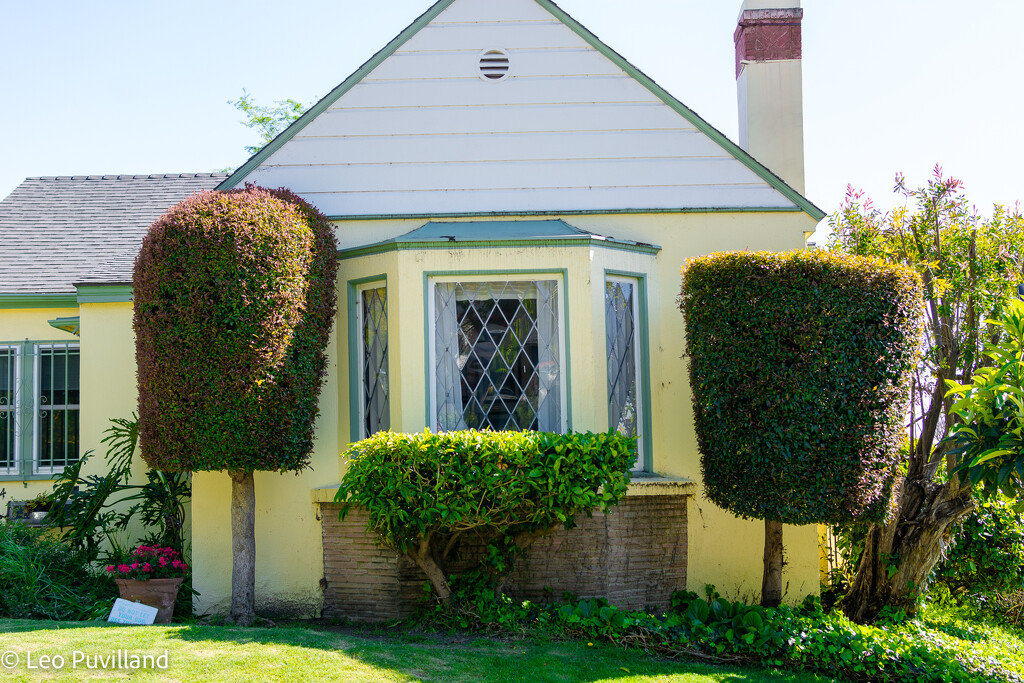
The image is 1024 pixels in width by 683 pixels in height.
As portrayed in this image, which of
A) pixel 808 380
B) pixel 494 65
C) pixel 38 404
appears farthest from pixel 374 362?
pixel 38 404

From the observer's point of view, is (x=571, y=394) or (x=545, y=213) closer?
(x=571, y=394)

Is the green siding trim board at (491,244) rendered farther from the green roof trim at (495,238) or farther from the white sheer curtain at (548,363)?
the white sheer curtain at (548,363)

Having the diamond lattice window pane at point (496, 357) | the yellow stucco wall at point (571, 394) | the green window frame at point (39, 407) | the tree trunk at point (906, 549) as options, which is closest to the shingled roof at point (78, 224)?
the green window frame at point (39, 407)

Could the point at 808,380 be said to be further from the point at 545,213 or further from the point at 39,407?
the point at 39,407

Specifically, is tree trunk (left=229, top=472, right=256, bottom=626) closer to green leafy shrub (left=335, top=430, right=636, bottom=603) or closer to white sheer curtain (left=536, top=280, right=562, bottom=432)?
green leafy shrub (left=335, top=430, right=636, bottom=603)

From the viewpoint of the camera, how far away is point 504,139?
820 centimetres

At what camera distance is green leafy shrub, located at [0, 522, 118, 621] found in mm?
7266

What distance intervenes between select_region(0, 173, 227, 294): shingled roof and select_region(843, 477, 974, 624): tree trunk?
7886 mm

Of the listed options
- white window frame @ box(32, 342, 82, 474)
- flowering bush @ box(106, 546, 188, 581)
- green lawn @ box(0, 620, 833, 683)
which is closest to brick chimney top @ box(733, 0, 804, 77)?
green lawn @ box(0, 620, 833, 683)

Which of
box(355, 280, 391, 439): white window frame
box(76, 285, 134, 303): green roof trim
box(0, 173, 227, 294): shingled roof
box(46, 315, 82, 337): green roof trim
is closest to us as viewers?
box(355, 280, 391, 439): white window frame

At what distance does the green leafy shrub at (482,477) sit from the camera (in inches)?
251

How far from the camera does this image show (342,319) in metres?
7.97

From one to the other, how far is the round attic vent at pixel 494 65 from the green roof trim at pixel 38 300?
557 cm

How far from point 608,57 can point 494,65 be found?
111 centimetres
